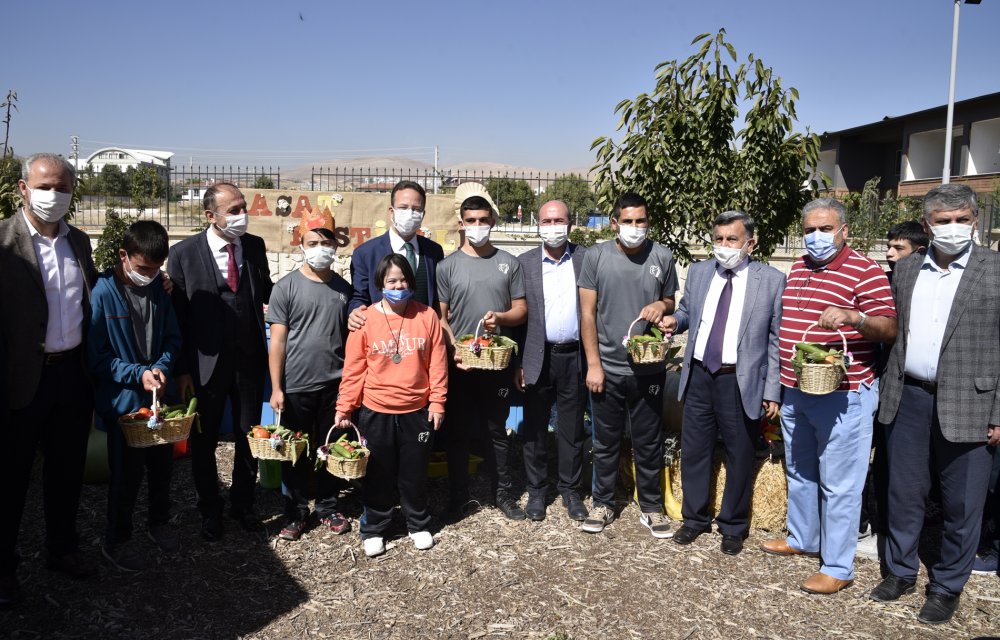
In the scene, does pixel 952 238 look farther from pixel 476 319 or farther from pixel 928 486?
pixel 476 319

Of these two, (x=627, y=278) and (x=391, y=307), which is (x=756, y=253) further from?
(x=391, y=307)

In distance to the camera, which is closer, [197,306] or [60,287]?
[60,287]

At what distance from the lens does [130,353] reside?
184 inches

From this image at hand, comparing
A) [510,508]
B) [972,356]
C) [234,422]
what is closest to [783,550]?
[972,356]

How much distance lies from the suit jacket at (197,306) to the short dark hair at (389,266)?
114cm

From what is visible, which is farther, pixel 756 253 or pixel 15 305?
pixel 756 253

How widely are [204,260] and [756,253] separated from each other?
529 cm

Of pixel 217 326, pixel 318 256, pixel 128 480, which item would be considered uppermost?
pixel 318 256

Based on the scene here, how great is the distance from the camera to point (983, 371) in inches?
169

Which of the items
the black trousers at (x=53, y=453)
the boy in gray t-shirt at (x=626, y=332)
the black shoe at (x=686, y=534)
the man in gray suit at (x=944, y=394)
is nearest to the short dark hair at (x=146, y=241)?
the black trousers at (x=53, y=453)

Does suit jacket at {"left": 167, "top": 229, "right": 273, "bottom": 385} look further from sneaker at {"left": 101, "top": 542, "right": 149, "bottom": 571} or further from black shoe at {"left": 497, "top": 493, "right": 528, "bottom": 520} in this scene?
black shoe at {"left": 497, "top": 493, "right": 528, "bottom": 520}

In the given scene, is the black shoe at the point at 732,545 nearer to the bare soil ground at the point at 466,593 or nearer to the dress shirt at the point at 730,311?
the bare soil ground at the point at 466,593

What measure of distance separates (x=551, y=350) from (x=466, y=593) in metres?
1.94

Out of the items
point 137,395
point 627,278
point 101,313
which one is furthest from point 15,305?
point 627,278
